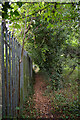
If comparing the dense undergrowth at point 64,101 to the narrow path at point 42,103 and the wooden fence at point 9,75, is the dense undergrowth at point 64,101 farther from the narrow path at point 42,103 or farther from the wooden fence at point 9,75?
the wooden fence at point 9,75

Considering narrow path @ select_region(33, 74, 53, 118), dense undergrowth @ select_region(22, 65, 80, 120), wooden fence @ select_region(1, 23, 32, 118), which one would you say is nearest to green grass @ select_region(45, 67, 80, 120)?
dense undergrowth @ select_region(22, 65, 80, 120)

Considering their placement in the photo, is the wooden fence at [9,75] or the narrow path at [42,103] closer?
the wooden fence at [9,75]

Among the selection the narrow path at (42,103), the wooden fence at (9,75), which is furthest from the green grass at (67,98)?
the wooden fence at (9,75)

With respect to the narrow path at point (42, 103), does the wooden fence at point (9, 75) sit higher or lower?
higher

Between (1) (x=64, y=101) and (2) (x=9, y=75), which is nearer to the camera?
(2) (x=9, y=75)

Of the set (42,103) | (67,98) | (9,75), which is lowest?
(42,103)

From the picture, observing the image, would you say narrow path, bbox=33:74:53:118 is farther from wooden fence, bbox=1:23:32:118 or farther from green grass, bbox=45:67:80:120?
wooden fence, bbox=1:23:32:118

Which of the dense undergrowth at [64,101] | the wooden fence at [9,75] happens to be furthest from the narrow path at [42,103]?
the wooden fence at [9,75]

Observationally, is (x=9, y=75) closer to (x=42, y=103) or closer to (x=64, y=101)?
(x=42, y=103)

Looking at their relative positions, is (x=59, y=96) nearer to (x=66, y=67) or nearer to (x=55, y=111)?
(x=55, y=111)

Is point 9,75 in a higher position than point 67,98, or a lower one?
higher

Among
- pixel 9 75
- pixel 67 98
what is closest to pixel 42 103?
pixel 67 98

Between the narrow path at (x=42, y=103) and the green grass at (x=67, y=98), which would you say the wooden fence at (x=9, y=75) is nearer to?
the narrow path at (x=42, y=103)

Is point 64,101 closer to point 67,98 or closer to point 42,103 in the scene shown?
point 67,98
